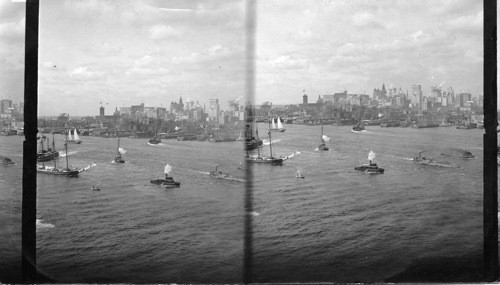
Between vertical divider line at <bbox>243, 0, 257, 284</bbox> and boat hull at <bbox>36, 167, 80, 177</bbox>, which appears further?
boat hull at <bbox>36, 167, 80, 177</bbox>

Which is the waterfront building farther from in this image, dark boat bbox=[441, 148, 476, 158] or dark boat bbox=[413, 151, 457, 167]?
dark boat bbox=[441, 148, 476, 158]

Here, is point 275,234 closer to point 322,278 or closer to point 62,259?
point 322,278

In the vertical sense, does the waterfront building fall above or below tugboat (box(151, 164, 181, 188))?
above

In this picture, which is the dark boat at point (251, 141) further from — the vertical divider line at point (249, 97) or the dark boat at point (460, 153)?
the dark boat at point (460, 153)

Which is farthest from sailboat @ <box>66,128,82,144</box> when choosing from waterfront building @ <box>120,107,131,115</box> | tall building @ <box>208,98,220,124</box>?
tall building @ <box>208,98,220,124</box>

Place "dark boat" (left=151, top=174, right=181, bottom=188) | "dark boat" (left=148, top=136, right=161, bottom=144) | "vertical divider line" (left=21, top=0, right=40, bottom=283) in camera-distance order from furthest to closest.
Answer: "dark boat" (left=148, top=136, right=161, bottom=144) → "dark boat" (left=151, top=174, right=181, bottom=188) → "vertical divider line" (left=21, top=0, right=40, bottom=283)

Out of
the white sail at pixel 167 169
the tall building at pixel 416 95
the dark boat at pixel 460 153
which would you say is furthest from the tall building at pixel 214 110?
the dark boat at pixel 460 153
